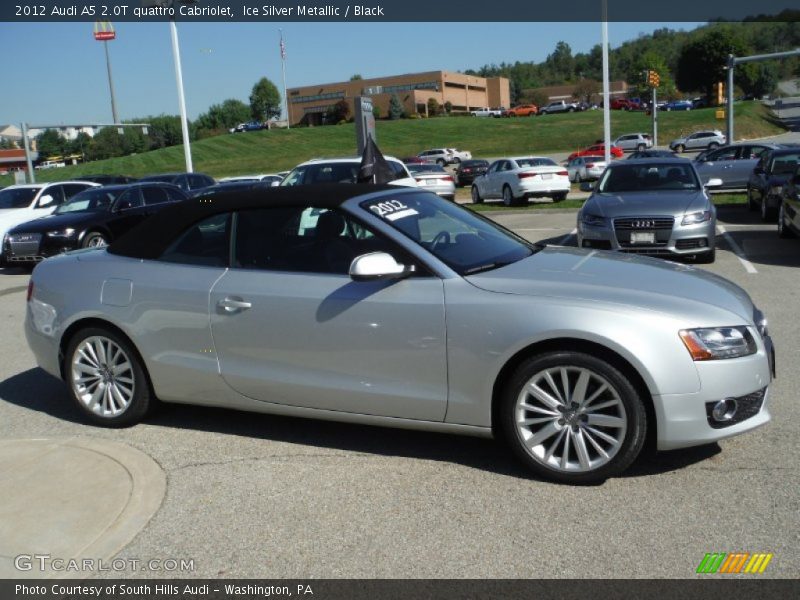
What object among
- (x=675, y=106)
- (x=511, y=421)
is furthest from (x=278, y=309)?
(x=675, y=106)

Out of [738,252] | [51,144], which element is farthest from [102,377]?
[51,144]

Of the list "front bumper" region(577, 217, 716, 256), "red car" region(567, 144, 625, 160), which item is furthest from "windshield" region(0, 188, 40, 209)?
"red car" region(567, 144, 625, 160)

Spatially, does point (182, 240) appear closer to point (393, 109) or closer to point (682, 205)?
point (682, 205)

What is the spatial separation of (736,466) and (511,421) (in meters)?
1.28

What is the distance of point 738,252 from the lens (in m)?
12.3

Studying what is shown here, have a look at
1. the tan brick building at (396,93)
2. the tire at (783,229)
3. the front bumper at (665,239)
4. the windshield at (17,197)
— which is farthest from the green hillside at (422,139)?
the front bumper at (665,239)

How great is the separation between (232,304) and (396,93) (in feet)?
356

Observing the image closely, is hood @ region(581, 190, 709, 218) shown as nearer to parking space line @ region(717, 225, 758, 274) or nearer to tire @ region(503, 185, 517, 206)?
parking space line @ region(717, 225, 758, 274)

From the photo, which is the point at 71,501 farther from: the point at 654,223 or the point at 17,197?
the point at 17,197

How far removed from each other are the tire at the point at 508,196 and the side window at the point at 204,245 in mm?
19460

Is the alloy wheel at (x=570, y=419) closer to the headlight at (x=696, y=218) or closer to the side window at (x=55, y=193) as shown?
the headlight at (x=696, y=218)

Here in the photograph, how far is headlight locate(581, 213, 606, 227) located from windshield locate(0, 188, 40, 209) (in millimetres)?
12687

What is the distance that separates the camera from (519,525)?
3.68 metres

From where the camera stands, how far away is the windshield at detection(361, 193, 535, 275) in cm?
458
